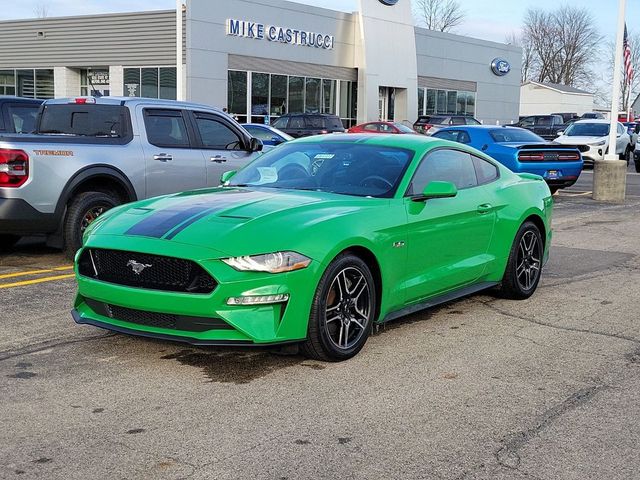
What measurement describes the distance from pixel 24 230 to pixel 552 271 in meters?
5.74

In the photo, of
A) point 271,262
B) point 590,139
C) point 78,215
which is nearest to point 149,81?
point 590,139

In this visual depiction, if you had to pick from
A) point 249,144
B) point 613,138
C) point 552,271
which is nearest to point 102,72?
point 613,138

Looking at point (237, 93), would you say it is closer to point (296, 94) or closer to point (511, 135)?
point (296, 94)

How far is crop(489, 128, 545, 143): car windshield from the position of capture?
1809 cm

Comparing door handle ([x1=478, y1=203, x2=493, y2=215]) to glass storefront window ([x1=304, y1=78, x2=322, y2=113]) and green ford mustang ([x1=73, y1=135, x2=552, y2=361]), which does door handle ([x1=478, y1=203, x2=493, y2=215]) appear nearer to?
green ford mustang ([x1=73, y1=135, x2=552, y2=361])

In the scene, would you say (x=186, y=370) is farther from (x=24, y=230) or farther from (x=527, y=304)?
(x=24, y=230)

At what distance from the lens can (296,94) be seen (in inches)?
1558

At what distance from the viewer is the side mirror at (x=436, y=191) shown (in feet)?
20.3

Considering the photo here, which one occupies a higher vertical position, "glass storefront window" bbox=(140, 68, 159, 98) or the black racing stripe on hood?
"glass storefront window" bbox=(140, 68, 159, 98)

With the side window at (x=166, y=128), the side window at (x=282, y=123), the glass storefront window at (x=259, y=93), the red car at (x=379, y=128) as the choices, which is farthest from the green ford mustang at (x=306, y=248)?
the glass storefront window at (x=259, y=93)

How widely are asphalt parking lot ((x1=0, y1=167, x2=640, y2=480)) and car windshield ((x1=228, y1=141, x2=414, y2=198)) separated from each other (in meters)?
1.15

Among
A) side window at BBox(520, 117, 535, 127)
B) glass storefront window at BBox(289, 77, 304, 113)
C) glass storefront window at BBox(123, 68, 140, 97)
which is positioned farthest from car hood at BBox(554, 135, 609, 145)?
glass storefront window at BBox(123, 68, 140, 97)

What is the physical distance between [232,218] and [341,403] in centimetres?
143

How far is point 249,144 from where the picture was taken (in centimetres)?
1090
